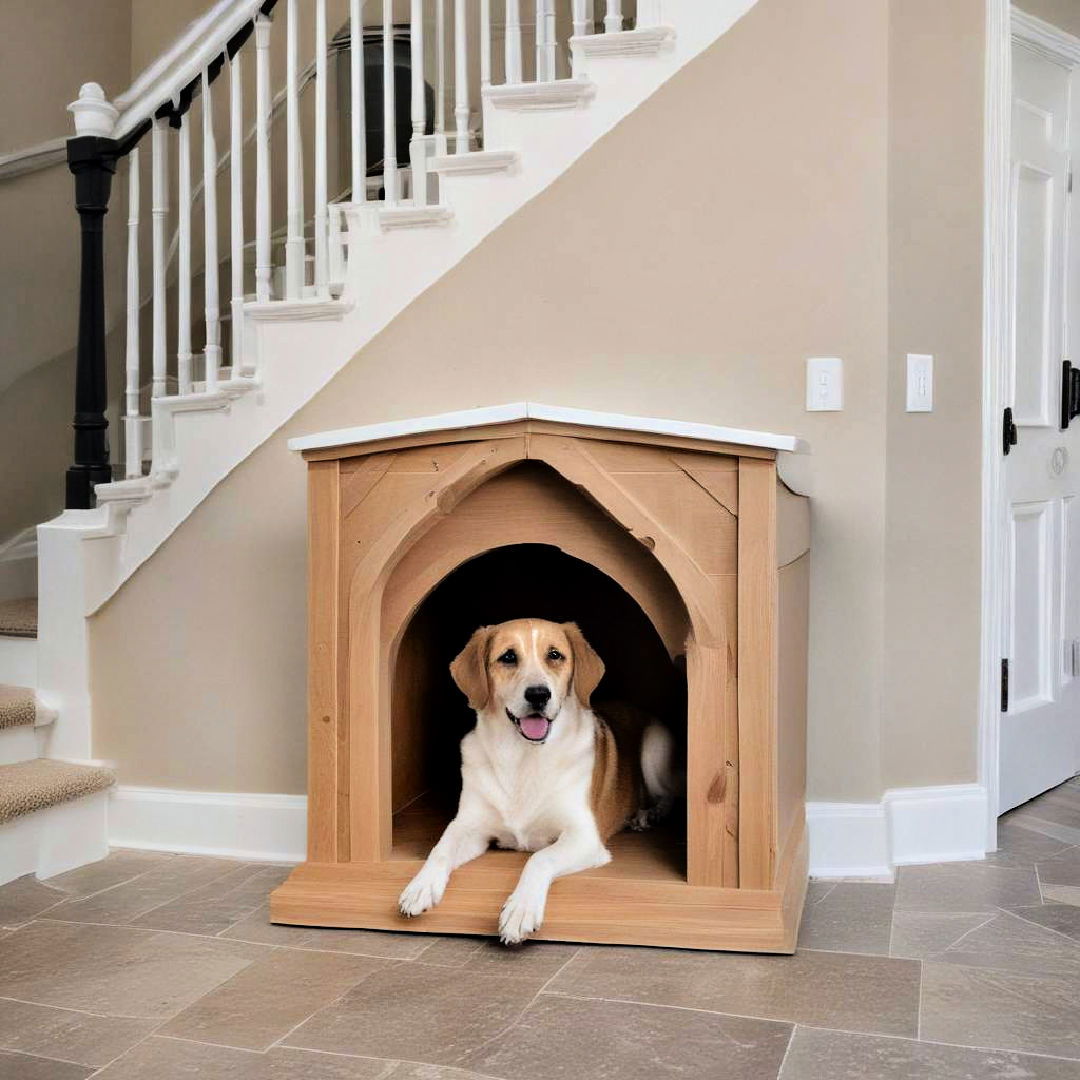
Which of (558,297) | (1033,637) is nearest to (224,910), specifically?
(558,297)

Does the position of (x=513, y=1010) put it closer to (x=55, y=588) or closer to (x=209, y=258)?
(x=55, y=588)

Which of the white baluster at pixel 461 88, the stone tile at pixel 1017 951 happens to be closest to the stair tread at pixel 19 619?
the white baluster at pixel 461 88

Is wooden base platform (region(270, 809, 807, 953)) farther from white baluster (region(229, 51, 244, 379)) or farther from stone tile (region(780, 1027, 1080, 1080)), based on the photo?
white baluster (region(229, 51, 244, 379))

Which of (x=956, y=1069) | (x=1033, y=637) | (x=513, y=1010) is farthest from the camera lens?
(x=1033, y=637)

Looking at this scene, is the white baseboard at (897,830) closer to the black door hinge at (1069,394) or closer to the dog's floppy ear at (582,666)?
the dog's floppy ear at (582,666)

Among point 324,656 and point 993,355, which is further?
point 993,355

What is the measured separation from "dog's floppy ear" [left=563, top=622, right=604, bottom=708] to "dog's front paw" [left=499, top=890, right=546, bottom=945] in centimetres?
45

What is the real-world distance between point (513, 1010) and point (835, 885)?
3.13ft

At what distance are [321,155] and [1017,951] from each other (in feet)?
7.21

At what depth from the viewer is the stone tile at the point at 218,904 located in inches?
94.4

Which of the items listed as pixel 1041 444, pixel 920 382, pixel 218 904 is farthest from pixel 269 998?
pixel 1041 444

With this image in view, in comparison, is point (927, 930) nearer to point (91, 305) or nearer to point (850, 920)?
point (850, 920)

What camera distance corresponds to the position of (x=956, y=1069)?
1.74 m

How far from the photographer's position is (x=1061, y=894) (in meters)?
2.53
